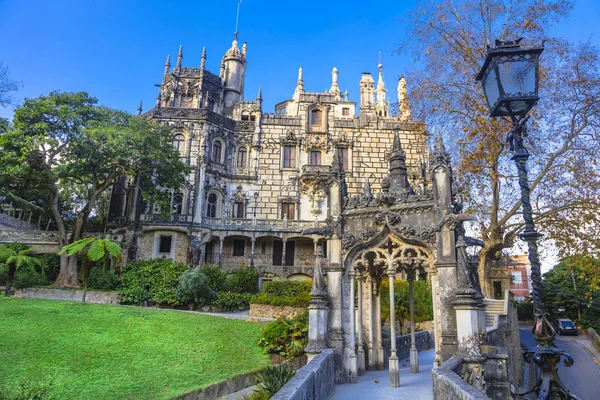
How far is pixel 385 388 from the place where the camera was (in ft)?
27.8

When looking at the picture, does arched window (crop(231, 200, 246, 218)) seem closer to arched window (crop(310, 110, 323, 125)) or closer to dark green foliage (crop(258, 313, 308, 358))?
arched window (crop(310, 110, 323, 125))

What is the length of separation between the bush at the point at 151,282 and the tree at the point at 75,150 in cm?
370

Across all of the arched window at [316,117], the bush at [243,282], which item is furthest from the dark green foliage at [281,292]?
the arched window at [316,117]

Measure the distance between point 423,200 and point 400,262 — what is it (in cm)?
156

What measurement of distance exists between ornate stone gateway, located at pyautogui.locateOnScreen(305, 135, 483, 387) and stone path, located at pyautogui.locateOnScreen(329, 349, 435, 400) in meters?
0.27

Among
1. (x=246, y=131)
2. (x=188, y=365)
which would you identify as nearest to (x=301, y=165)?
(x=246, y=131)

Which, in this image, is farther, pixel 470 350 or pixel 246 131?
pixel 246 131

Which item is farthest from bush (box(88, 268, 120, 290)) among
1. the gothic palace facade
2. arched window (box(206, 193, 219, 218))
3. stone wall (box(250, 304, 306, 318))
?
arched window (box(206, 193, 219, 218))

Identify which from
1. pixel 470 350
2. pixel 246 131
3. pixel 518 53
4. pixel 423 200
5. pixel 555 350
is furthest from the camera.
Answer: pixel 246 131

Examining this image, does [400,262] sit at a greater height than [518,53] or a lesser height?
lesser

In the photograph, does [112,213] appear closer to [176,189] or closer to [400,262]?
[176,189]

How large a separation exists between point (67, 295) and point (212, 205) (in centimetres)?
1446

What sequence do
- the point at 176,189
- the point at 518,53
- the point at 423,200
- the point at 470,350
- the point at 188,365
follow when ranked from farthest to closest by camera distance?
the point at 176,189
the point at 188,365
the point at 423,200
the point at 470,350
the point at 518,53

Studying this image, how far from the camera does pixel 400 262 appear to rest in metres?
9.24
